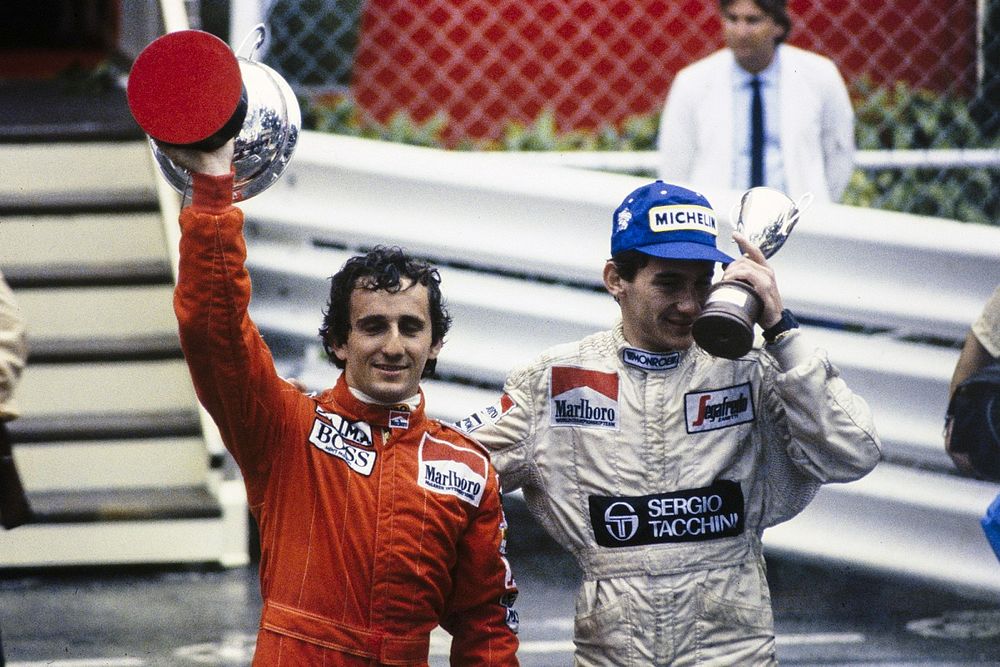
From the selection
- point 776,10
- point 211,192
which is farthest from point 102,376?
point 211,192

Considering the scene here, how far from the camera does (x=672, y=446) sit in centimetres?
312

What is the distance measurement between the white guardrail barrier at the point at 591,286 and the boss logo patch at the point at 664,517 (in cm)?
188

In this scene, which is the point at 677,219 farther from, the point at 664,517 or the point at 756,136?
the point at 756,136

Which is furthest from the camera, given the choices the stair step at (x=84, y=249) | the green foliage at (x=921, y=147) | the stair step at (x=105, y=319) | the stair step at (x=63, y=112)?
the green foliage at (x=921, y=147)

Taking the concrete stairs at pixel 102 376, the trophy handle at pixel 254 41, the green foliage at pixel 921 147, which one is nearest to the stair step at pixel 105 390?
the concrete stairs at pixel 102 376

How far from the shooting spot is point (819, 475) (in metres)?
3.11

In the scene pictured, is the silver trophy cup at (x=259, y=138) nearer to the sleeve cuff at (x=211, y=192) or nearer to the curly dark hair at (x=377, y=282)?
the sleeve cuff at (x=211, y=192)

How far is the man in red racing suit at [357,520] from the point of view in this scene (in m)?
2.83

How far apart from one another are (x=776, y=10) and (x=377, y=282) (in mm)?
3006

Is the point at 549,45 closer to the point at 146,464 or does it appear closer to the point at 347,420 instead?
the point at 146,464

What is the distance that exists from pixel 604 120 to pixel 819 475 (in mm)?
4964

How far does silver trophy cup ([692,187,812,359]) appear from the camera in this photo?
2.83 metres

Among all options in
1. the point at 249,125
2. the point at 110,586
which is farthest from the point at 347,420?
the point at 110,586

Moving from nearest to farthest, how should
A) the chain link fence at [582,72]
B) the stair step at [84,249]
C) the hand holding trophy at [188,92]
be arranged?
the hand holding trophy at [188,92]
the stair step at [84,249]
the chain link fence at [582,72]
